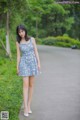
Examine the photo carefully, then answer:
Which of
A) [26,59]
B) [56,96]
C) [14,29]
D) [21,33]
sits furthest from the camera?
[14,29]

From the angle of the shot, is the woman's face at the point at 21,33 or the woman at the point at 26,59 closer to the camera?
the woman's face at the point at 21,33

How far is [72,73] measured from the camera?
1370cm

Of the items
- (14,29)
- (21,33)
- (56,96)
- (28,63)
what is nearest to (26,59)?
(28,63)

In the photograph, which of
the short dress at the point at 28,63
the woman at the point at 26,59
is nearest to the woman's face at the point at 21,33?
the woman at the point at 26,59

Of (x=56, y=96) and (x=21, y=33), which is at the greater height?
(x=21, y=33)

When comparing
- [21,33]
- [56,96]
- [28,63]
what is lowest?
[56,96]

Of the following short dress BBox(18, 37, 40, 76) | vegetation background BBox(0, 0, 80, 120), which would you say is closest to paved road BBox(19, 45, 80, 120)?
vegetation background BBox(0, 0, 80, 120)

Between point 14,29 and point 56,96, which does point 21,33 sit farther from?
point 14,29

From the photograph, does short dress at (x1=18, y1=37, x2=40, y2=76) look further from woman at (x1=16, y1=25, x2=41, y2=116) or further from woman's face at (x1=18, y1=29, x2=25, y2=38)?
woman's face at (x1=18, y1=29, x2=25, y2=38)

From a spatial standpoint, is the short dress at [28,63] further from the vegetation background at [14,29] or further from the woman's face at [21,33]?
the vegetation background at [14,29]

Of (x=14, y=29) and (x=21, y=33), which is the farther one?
(x=14, y=29)

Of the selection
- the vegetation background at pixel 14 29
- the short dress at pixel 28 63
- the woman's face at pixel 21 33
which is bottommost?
the vegetation background at pixel 14 29

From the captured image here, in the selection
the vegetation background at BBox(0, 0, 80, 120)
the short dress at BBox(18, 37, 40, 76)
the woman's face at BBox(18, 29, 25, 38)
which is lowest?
the vegetation background at BBox(0, 0, 80, 120)

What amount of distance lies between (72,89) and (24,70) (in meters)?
3.25
